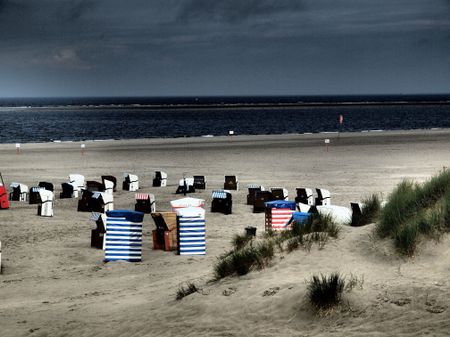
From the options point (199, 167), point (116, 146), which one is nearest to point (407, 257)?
point (199, 167)

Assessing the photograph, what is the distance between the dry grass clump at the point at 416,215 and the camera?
1140cm

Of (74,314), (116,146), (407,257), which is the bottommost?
(74,314)

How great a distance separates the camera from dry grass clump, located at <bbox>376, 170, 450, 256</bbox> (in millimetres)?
11398

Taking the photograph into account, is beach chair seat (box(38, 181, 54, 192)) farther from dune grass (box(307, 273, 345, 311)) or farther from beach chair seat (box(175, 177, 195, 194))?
dune grass (box(307, 273, 345, 311))

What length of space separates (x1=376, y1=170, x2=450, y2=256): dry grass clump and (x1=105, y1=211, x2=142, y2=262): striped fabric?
570 cm

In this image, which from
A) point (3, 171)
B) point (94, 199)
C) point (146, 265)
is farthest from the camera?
point (3, 171)

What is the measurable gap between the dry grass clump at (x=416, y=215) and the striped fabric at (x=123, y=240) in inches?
224

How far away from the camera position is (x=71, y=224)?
A: 842 inches

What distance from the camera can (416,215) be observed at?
12516 millimetres

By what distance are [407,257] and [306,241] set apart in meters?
2.05

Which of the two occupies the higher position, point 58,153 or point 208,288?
point 58,153

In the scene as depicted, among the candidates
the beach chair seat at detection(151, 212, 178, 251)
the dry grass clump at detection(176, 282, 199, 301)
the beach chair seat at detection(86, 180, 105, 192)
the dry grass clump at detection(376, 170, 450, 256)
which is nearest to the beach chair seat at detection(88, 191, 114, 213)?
the beach chair seat at detection(86, 180, 105, 192)

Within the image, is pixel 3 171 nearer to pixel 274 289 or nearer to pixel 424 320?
pixel 274 289

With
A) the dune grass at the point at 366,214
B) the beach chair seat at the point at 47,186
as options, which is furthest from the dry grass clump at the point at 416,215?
the beach chair seat at the point at 47,186
